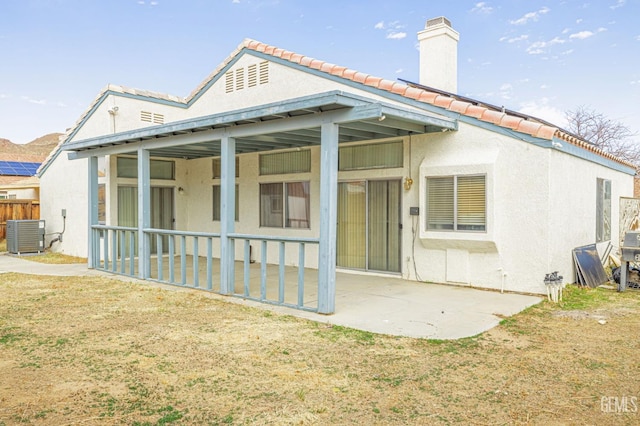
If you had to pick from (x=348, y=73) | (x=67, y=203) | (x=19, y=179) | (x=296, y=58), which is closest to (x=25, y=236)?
(x=67, y=203)

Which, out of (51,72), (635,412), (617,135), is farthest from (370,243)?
(51,72)

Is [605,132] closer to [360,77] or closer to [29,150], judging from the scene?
[360,77]

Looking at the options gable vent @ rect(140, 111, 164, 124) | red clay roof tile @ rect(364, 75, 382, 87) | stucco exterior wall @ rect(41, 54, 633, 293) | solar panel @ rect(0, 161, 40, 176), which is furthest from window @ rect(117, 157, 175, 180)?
solar panel @ rect(0, 161, 40, 176)

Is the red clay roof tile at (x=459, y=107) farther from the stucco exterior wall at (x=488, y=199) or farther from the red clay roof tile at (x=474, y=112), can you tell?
the stucco exterior wall at (x=488, y=199)

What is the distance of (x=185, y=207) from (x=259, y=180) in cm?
311

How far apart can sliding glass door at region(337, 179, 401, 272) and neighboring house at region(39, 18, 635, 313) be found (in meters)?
0.03

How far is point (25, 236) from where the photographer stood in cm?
1356

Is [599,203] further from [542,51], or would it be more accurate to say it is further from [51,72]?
[51,72]

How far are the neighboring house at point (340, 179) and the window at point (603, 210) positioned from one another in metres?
0.05

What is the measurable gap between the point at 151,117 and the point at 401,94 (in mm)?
7272

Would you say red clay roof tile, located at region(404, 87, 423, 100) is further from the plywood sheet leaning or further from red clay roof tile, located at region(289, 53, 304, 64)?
the plywood sheet leaning

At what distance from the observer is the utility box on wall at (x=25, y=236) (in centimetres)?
1350

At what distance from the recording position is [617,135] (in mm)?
22422

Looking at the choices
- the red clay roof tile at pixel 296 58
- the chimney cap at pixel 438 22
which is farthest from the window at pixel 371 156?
the chimney cap at pixel 438 22
